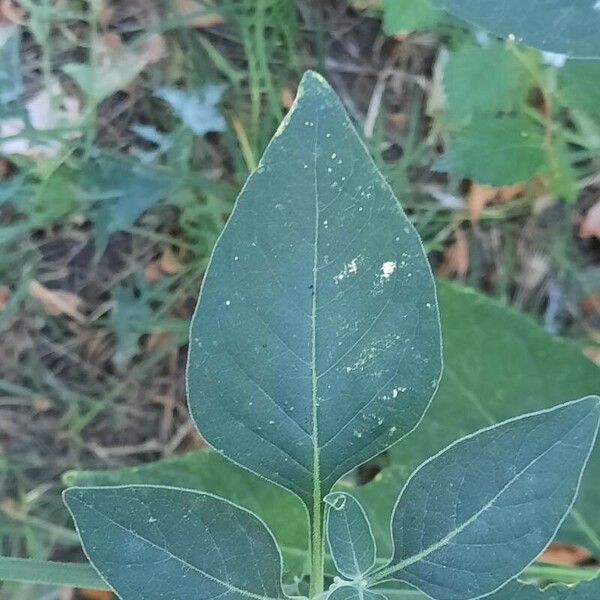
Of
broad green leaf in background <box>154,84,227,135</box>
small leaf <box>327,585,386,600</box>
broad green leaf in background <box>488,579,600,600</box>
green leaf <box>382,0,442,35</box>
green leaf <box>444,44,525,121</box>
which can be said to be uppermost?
green leaf <box>382,0,442,35</box>

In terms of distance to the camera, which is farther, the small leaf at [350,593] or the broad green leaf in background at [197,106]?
the broad green leaf in background at [197,106]

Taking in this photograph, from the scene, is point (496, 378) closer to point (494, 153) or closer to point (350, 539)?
point (494, 153)

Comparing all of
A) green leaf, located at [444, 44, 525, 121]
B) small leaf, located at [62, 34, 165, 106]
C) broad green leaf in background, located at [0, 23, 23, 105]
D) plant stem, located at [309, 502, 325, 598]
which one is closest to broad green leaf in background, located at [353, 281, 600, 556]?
green leaf, located at [444, 44, 525, 121]

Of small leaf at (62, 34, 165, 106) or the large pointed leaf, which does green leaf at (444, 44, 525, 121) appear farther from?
small leaf at (62, 34, 165, 106)

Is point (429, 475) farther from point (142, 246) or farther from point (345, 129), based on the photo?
point (142, 246)

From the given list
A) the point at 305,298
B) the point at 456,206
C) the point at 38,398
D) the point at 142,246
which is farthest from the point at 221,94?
the point at 305,298

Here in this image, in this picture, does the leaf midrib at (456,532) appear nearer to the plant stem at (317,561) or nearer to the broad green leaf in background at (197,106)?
the plant stem at (317,561)

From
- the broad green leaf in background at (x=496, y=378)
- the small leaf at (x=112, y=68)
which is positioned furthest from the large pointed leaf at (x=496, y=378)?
the small leaf at (x=112, y=68)
